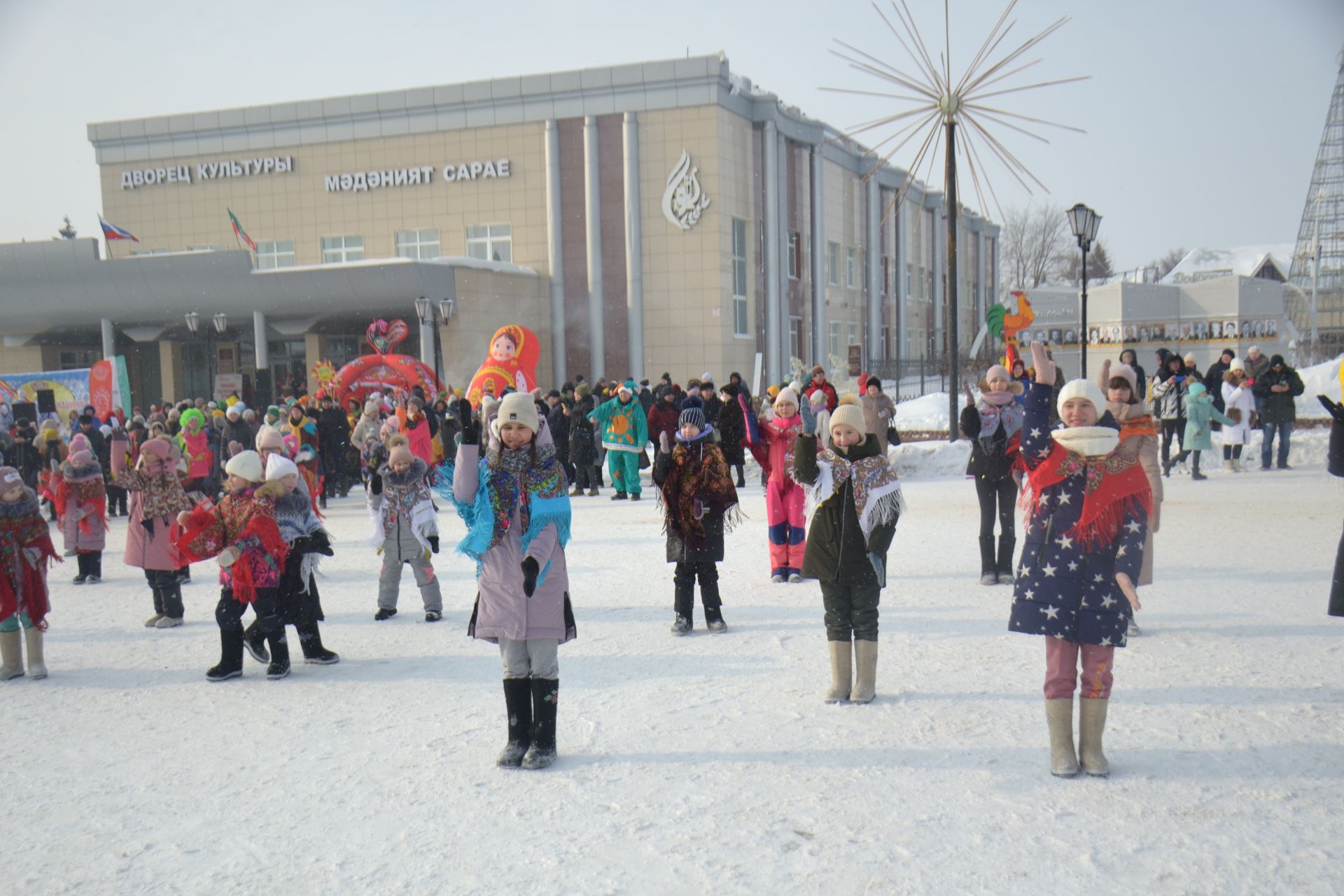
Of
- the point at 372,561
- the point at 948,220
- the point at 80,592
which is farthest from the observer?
the point at 948,220

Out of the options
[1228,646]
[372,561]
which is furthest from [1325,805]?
[372,561]

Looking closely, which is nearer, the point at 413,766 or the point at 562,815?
the point at 562,815

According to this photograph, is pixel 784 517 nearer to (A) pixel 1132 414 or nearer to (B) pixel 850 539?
(A) pixel 1132 414

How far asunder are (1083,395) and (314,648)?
505 centimetres

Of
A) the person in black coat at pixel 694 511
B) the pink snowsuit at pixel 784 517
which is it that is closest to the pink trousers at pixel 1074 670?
the person in black coat at pixel 694 511

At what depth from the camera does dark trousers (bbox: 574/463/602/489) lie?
16.6 meters

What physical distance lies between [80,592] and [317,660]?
4.43 metres

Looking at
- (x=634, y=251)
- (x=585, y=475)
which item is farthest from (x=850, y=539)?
(x=634, y=251)

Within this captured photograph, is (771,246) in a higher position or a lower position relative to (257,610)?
higher

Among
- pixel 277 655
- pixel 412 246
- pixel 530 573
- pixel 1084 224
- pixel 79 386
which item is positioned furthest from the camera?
pixel 412 246

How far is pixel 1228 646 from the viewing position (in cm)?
632

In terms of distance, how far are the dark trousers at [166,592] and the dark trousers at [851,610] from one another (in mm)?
5583

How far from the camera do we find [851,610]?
5445 millimetres

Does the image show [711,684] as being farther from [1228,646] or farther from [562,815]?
[1228,646]
